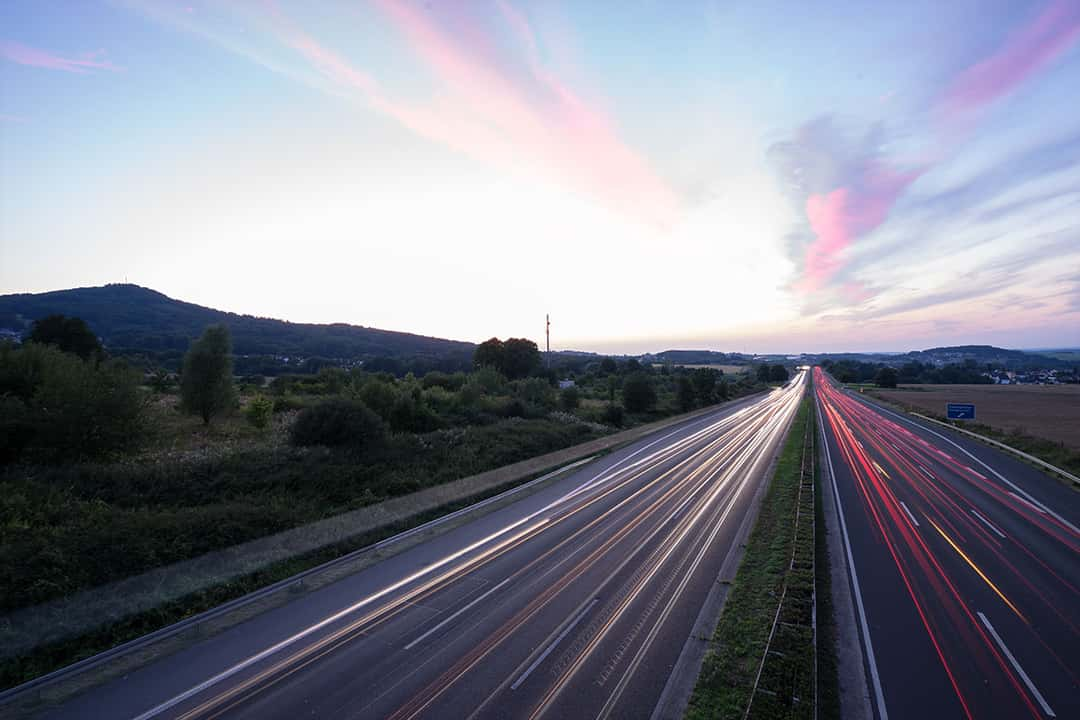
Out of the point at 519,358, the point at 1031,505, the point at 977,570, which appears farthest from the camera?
the point at 519,358

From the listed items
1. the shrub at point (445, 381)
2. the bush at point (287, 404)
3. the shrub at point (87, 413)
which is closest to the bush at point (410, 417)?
the bush at point (287, 404)

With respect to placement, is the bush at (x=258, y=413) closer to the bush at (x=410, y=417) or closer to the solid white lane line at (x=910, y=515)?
the bush at (x=410, y=417)

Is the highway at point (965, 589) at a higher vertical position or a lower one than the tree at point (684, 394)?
lower

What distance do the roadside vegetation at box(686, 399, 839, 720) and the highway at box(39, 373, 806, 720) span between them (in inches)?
31.9

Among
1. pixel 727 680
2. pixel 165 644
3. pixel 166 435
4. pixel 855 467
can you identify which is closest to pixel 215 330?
pixel 166 435

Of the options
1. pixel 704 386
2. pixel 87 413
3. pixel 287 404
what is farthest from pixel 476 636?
pixel 704 386

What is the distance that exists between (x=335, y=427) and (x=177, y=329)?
480ft

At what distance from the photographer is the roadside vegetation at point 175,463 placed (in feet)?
41.3

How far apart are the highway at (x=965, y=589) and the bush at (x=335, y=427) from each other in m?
22.6

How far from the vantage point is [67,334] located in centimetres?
4472

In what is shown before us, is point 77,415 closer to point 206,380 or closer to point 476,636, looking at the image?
point 206,380

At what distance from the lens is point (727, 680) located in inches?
348

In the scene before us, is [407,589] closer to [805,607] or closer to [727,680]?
[727,680]

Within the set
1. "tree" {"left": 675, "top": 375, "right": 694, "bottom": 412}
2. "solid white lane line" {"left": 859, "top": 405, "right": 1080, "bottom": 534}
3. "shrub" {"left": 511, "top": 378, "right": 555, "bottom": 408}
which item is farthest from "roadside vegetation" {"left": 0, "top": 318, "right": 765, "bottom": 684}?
"tree" {"left": 675, "top": 375, "right": 694, "bottom": 412}
